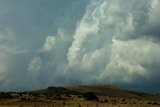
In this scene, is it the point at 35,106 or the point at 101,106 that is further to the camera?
the point at 101,106

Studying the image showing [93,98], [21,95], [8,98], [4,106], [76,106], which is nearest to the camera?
[4,106]

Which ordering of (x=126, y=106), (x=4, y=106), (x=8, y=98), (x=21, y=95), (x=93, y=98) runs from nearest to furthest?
(x=4, y=106), (x=126, y=106), (x=8, y=98), (x=21, y=95), (x=93, y=98)

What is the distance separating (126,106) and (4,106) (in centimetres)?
3910

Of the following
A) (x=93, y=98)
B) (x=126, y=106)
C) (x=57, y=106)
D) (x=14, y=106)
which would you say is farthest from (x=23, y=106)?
(x=93, y=98)

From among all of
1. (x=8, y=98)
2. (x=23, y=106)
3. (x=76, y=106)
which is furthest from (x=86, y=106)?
(x=8, y=98)

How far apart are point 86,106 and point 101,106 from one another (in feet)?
17.6

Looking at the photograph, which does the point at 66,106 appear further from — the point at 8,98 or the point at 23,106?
the point at 8,98

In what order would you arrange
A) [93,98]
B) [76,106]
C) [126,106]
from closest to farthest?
[76,106]
[126,106]
[93,98]

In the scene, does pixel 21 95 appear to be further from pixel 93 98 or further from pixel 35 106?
pixel 35 106

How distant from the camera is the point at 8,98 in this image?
5497 inches

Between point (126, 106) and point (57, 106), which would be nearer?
point (57, 106)

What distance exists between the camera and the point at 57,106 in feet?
361

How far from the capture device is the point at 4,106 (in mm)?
104375

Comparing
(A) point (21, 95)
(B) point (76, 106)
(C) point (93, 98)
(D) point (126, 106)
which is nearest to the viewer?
(B) point (76, 106)
